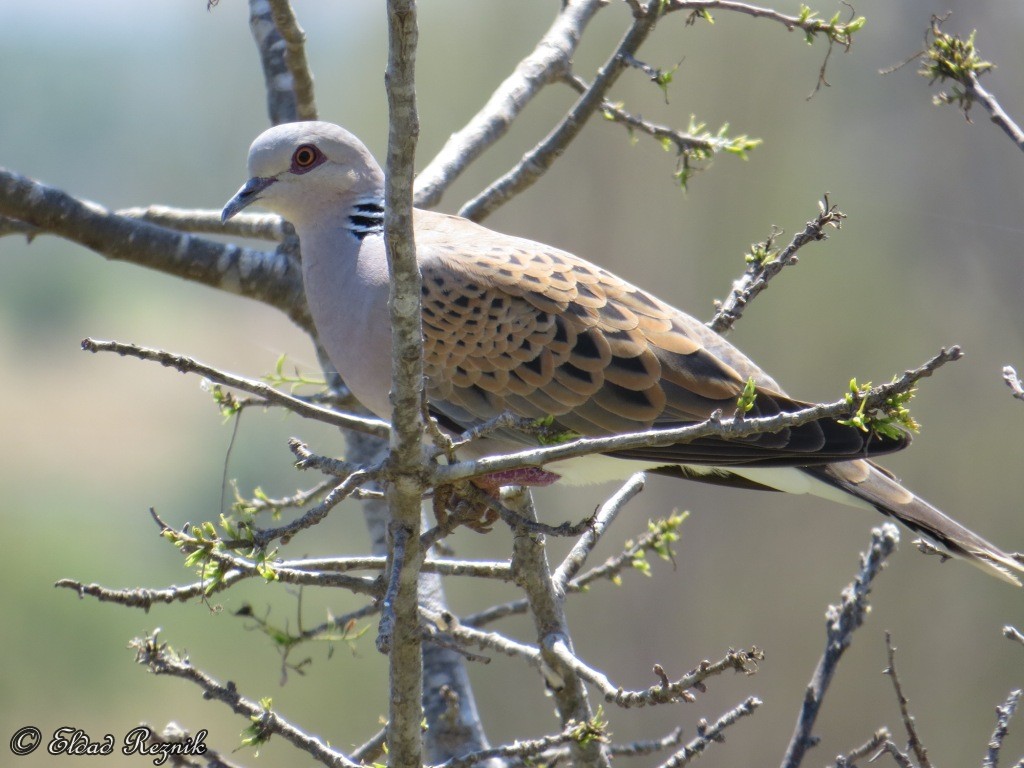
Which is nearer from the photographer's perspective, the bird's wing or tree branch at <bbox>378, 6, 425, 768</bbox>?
tree branch at <bbox>378, 6, 425, 768</bbox>

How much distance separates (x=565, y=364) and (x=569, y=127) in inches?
28.6

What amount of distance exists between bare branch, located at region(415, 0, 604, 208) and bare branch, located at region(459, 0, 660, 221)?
11 centimetres

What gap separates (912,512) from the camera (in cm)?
206

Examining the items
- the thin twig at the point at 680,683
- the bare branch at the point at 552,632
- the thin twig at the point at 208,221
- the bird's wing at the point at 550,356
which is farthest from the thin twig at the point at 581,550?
the thin twig at the point at 208,221

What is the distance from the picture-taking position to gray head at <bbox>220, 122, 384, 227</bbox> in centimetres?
227

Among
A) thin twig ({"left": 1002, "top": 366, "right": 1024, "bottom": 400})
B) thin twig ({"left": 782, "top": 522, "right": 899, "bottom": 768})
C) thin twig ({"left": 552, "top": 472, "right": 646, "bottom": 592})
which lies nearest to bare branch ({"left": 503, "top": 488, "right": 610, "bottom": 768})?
thin twig ({"left": 552, "top": 472, "right": 646, "bottom": 592})

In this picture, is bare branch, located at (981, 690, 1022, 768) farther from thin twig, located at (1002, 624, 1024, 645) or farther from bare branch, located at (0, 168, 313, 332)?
bare branch, located at (0, 168, 313, 332)

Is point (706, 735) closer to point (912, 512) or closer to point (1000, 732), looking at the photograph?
point (1000, 732)

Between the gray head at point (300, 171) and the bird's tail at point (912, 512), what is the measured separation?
121 centimetres

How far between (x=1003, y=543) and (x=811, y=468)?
5.26 meters

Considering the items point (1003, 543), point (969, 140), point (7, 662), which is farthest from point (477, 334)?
point (7, 662)

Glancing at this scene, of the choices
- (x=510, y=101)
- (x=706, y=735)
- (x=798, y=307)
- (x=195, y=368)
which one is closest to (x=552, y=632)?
(x=706, y=735)

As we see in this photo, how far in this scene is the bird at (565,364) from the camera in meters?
2.04

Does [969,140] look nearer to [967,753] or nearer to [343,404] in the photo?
[967,753]
